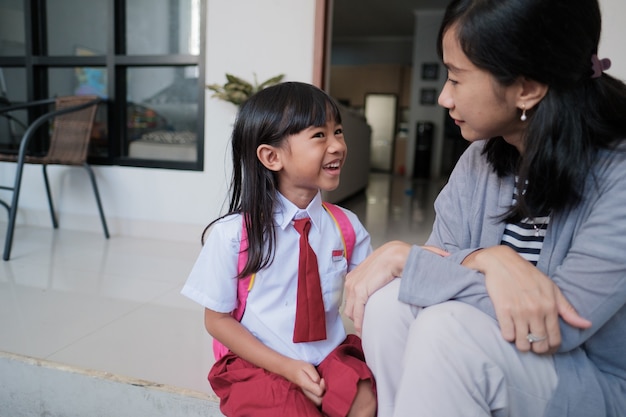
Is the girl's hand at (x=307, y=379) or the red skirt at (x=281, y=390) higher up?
the girl's hand at (x=307, y=379)

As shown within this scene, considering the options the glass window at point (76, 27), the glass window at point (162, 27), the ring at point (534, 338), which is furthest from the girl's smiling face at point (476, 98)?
the glass window at point (76, 27)

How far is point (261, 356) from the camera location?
93 centimetres

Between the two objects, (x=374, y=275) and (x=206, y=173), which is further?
(x=206, y=173)

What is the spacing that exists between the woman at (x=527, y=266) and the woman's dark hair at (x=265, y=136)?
251mm

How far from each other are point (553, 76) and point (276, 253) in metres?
0.62

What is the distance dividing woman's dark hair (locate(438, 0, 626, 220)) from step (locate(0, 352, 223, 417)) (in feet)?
2.89

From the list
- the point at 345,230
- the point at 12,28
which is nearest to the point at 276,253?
the point at 345,230

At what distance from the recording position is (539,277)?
677 millimetres

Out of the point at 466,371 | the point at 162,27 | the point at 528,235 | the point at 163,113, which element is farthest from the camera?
the point at 163,113

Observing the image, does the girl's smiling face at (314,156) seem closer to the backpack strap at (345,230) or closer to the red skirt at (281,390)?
the backpack strap at (345,230)

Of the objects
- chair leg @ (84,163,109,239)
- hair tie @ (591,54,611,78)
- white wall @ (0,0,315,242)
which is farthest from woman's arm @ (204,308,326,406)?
chair leg @ (84,163,109,239)

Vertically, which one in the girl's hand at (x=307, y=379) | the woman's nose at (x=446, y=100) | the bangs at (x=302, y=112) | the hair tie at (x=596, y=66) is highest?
the hair tie at (x=596, y=66)

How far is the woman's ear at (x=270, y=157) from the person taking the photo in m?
1.02

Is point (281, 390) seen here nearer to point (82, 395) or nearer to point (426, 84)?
point (82, 395)
